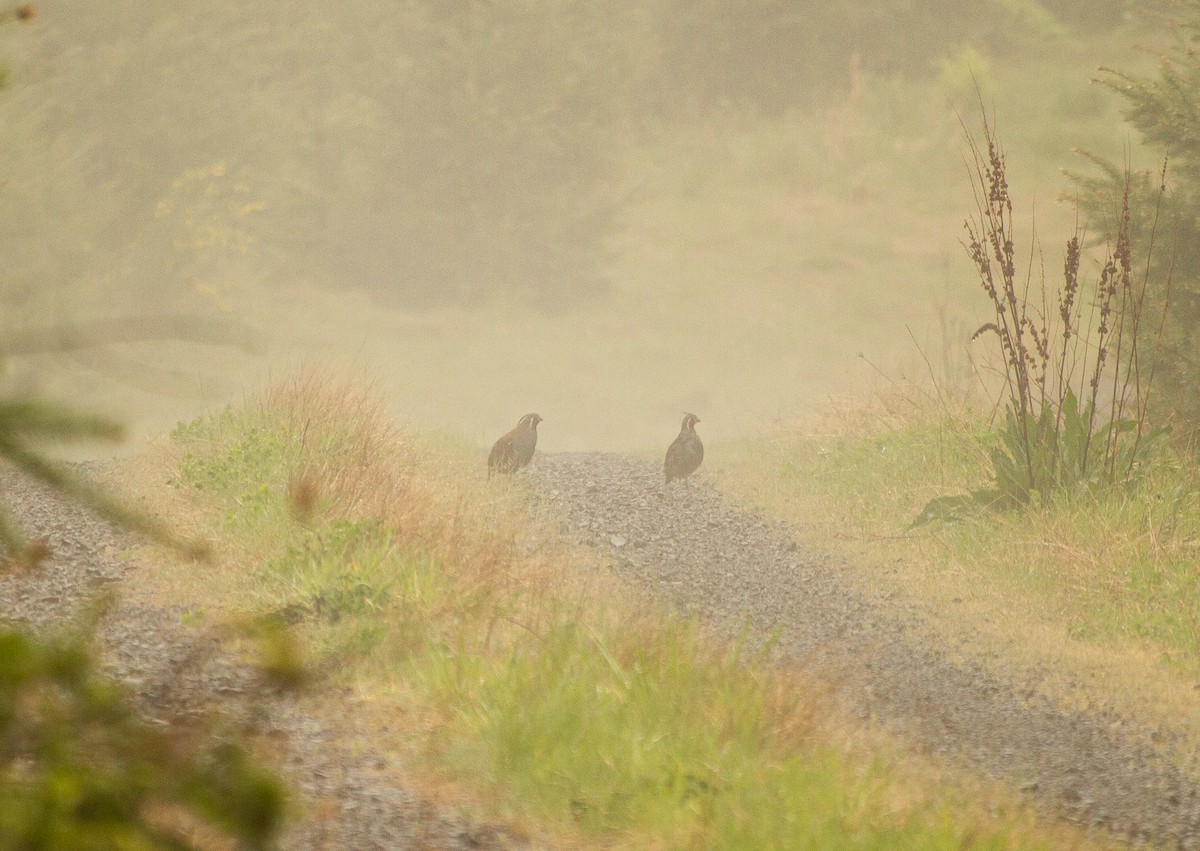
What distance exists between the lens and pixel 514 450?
8.61m

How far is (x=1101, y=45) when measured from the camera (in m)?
26.6

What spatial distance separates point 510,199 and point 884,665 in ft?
55.1

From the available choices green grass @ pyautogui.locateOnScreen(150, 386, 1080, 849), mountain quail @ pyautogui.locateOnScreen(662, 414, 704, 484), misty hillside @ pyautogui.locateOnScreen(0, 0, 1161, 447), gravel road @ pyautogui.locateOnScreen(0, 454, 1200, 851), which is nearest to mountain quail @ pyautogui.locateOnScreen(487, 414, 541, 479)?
gravel road @ pyautogui.locateOnScreen(0, 454, 1200, 851)

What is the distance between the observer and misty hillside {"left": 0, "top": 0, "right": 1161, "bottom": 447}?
15.6m

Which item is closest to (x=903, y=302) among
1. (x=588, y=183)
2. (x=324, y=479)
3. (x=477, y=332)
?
(x=588, y=183)

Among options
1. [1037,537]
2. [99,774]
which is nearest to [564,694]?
[99,774]

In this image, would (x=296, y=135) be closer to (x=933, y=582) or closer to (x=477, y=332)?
(x=477, y=332)

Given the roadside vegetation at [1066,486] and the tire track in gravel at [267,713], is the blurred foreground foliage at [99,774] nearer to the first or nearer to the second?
the tire track in gravel at [267,713]

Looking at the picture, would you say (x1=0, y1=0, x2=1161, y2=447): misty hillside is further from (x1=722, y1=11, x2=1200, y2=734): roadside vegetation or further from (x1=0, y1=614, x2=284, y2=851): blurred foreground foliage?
(x1=0, y1=614, x2=284, y2=851): blurred foreground foliage

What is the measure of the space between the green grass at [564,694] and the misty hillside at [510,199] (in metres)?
10.5

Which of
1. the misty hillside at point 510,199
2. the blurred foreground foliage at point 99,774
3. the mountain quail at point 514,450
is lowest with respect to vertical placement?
the mountain quail at point 514,450

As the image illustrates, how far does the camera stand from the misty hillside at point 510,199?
51.3 feet

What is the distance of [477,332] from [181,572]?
53.2 ft

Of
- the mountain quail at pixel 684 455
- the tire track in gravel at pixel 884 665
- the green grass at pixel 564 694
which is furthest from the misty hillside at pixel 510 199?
the green grass at pixel 564 694
